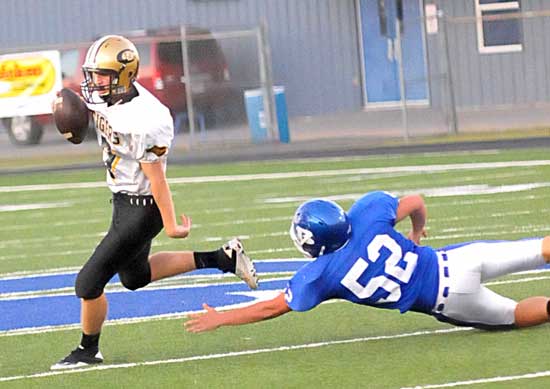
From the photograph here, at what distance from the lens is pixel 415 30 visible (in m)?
27.4

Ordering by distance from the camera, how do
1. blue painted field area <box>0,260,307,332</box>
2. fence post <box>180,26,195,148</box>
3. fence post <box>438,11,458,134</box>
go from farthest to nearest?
fence post <box>180,26,195,148</box>, fence post <box>438,11,458,134</box>, blue painted field area <box>0,260,307,332</box>

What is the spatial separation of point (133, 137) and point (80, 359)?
1201 mm

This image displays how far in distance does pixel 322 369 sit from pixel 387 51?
69.0 ft

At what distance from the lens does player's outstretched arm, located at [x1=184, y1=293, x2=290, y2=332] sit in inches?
273

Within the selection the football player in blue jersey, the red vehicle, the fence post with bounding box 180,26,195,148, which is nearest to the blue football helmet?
the football player in blue jersey

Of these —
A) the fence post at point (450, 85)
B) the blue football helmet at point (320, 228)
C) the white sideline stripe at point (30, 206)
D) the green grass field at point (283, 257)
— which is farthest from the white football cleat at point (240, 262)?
the fence post at point (450, 85)

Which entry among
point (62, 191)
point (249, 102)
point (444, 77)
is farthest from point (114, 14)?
point (62, 191)

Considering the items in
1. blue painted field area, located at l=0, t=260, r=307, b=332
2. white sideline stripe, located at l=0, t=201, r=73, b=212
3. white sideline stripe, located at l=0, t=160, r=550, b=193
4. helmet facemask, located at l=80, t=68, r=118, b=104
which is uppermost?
helmet facemask, located at l=80, t=68, r=118, b=104

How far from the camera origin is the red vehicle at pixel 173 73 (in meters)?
22.0

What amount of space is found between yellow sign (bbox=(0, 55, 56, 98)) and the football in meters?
14.2

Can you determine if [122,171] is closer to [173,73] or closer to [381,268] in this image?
[381,268]

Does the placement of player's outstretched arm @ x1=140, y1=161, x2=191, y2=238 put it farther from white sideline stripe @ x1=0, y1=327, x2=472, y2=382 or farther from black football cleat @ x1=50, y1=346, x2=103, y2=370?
black football cleat @ x1=50, y1=346, x2=103, y2=370

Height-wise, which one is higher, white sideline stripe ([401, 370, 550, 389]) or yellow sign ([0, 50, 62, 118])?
yellow sign ([0, 50, 62, 118])

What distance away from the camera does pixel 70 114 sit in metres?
7.45
